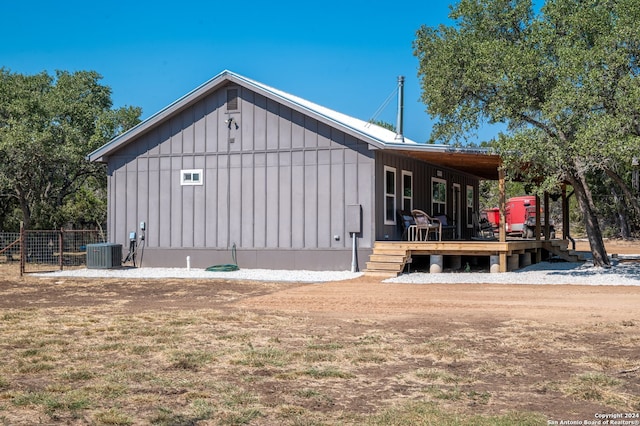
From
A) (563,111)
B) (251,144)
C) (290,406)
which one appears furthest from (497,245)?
(290,406)

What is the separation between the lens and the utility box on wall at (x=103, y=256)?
18.6 m

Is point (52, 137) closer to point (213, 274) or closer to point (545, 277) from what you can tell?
point (213, 274)

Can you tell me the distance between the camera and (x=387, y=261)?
16.4m

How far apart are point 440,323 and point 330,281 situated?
6.55 meters

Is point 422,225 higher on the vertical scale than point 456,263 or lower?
higher

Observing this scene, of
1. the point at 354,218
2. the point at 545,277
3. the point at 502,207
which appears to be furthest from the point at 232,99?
the point at 545,277

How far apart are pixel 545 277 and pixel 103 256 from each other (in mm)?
11698

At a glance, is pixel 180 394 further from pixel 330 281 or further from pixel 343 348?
pixel 330 281

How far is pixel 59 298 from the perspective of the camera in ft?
41.0

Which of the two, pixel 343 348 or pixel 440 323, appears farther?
pixel 440 323

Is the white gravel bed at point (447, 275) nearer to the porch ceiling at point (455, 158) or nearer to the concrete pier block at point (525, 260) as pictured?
the concrete pier block at point (525, 260)

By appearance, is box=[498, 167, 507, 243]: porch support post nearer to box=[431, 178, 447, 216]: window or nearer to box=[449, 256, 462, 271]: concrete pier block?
box=[449, 256, 462, 271]: concrete pier block

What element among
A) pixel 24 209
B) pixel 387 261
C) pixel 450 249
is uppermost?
pixel 24 209

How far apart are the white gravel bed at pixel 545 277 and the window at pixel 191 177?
676 cm
